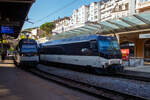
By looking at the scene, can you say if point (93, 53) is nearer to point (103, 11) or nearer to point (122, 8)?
point (122, 8)

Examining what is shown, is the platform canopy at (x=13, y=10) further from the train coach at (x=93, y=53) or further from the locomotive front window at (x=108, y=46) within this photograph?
the locomotive front window at (x=108, y=46)

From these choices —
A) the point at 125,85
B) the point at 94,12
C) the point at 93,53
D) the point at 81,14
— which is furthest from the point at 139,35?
the point at 81,14

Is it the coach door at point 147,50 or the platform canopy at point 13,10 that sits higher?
the platform canopy at point 13,10

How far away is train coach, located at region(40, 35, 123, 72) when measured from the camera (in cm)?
1114

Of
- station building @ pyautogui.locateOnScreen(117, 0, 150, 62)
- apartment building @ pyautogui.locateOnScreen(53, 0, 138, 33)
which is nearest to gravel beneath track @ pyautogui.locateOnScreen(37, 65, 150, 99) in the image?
station building @ pyautogui.locateOnScreen(117, 0, 150, 62)

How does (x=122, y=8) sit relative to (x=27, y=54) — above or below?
above

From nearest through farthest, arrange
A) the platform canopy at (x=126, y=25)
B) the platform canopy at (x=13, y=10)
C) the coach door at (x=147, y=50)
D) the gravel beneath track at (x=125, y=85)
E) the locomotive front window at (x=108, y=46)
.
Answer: the gravel beneath track at (x=125, y=85)
the platform canopy at (x=13, y=10)
the locomotive front window at (x=108, y=46)
the platform canopy at (x=126, y=25)
the coach door at (x=147, y=50)

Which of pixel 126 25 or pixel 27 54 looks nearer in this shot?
pixel 27 54

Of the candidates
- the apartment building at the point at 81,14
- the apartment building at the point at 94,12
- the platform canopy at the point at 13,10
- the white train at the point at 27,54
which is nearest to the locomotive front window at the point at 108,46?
the platform canopy at the point at 13,10

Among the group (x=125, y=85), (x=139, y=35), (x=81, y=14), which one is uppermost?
(x=81, y=14)

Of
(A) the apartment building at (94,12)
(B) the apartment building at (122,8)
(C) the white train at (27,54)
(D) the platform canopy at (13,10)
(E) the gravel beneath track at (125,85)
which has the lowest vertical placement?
(E) the gravel beneath track at (125,85)

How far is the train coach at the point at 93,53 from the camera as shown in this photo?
36.6 ft

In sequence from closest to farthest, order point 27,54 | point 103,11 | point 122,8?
1. point 27,54
2. point 122,8
3. point 103,11

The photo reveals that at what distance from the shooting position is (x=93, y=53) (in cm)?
1170
